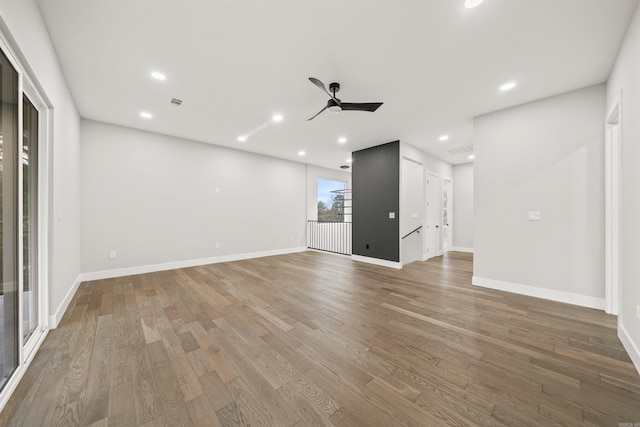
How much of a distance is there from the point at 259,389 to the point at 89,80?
13.6 ft

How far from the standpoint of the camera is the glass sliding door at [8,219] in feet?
5.49

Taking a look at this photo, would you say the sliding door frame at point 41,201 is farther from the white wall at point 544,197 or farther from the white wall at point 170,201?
the white wall at point 544,197

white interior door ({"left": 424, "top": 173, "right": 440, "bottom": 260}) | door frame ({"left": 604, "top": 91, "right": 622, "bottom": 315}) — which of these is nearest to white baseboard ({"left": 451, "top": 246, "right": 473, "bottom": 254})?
white interior door ({"left": 424, "top": 173, "right": 440, "bottom": 260})

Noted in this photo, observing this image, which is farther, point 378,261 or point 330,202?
point 330,202

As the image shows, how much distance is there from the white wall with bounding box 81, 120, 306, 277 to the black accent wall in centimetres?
232

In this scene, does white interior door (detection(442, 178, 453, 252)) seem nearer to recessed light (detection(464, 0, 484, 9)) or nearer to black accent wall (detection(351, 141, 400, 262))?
black accent wall (detection(351, 141, 400, 262))

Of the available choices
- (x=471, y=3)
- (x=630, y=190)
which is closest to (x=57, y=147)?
(x=471, y=3)

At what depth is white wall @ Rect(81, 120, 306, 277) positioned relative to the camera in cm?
442

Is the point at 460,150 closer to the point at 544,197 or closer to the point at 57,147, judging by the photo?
the point at 544,197

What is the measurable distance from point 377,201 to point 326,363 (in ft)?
14.5

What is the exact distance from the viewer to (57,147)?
2760 millimetres

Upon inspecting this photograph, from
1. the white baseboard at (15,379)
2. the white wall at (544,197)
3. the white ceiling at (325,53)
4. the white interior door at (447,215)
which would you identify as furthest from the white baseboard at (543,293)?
the white baseboard at (15,379)

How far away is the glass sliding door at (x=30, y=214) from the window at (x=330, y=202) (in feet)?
21.8

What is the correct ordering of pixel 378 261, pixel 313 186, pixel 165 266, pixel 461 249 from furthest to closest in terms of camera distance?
pixel 313 186
pixel 461 249
pixel 378 261
pixel 165 266
